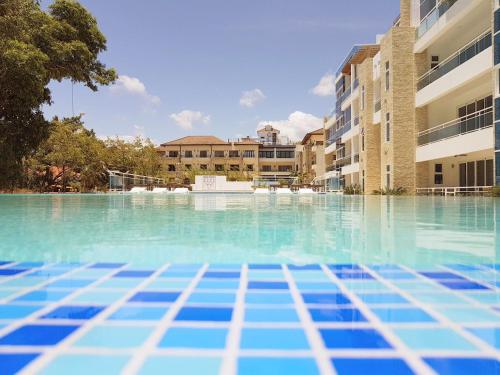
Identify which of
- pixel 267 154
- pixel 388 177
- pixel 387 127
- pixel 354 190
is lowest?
pixel 354 190

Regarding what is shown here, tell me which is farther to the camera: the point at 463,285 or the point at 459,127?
the point at 459,127

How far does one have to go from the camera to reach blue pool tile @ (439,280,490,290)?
9.78 ft

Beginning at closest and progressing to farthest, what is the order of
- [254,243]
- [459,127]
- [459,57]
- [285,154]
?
[254,243] < [459,57] < [459,127] < [285,154]

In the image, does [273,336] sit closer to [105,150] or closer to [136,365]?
[136,365]

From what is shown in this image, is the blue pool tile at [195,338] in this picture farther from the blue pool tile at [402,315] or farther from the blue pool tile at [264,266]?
the blue pool tile at [264,266]

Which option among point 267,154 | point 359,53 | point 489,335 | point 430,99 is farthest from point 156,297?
point 267,154

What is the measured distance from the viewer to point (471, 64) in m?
19.4

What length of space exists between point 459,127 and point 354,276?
20.4m

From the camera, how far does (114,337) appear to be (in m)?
2.05

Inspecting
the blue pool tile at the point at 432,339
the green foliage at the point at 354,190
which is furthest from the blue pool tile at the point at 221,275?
the green foliage at the point at 354,190

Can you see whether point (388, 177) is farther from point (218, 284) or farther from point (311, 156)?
point (311, 156)

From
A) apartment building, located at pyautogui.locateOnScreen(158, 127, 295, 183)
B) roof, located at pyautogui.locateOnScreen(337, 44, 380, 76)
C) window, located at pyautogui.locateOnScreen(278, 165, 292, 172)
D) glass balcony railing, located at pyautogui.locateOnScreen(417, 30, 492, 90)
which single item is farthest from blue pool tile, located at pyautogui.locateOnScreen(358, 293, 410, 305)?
window, located at pyautogui.locateOnScreen(278, 165, 292, 172)

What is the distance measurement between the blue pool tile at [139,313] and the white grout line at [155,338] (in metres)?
0.04

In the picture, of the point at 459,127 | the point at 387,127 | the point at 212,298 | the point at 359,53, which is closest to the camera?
the point at 212,298
